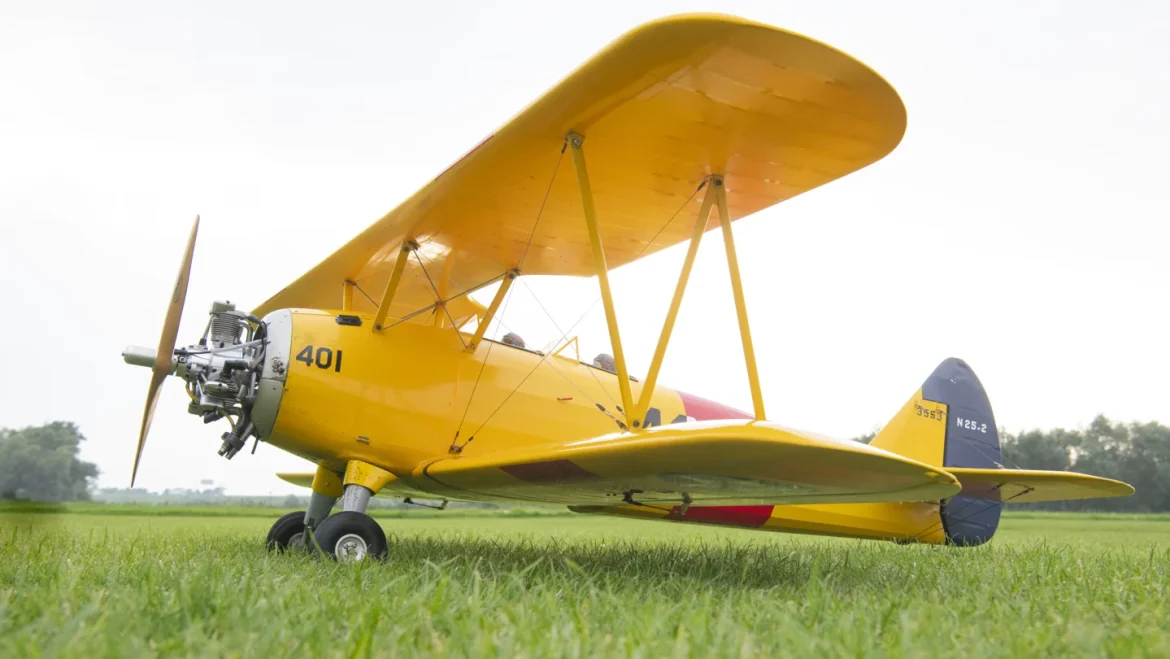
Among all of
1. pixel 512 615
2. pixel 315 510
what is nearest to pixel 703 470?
pixel 512 615

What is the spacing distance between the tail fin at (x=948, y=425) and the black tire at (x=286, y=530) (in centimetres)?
555

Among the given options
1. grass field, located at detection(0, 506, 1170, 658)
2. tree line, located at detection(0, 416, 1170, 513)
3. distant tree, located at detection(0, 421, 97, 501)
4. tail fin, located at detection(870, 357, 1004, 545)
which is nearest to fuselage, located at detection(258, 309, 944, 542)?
grass field, located at detection(0, 506, 1170, 658)

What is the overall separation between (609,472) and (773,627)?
2036mm

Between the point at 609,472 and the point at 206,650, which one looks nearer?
the point at 206,650

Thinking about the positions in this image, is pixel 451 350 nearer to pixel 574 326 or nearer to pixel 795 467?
pixel 574 326

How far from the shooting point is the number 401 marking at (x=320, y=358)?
16.4ft

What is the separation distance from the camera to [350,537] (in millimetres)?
4387

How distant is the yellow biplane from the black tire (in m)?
0.02

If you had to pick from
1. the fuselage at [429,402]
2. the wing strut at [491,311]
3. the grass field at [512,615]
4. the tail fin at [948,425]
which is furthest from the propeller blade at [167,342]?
the tail fin at [948,425]

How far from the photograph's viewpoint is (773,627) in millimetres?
2152

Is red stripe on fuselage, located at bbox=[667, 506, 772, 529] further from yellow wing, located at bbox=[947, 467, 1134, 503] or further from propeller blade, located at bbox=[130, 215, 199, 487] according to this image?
propeller blade, located at bbox=[130, 215, 199, 487]

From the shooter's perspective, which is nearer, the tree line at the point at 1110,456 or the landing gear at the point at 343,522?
Result: the landing gear at the point at 343,522

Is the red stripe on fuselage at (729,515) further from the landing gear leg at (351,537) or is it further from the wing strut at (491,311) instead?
the landing gear leg at (351,537)

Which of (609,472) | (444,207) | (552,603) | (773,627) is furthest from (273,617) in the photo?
(444,207)
